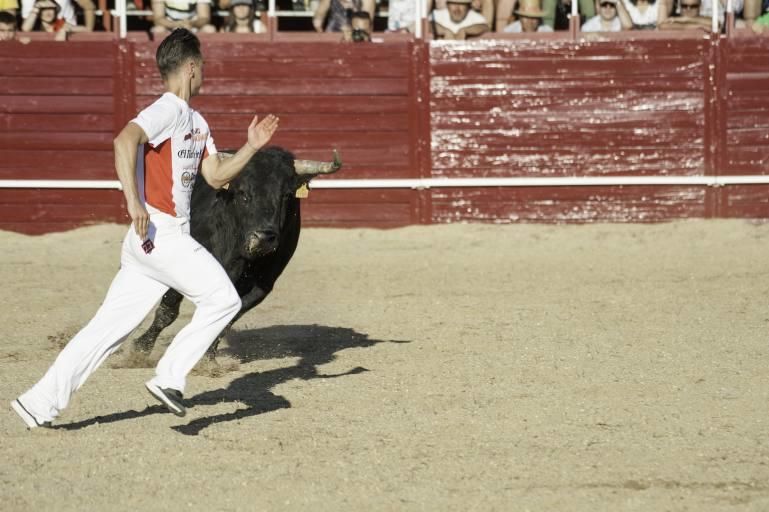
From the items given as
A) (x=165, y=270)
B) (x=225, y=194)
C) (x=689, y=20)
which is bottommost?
(x=165, y=270)

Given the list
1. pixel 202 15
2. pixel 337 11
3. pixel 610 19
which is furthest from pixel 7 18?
pixel 610 19

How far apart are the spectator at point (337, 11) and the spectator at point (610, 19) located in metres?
2.07

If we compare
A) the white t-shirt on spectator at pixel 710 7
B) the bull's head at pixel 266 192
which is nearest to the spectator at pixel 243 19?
the white t-shirt on spectator at pixel 710 7

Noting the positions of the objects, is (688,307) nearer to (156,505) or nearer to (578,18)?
(578,18)

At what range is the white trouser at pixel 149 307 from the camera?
5.24 meters

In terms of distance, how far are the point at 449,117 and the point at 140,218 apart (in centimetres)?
799

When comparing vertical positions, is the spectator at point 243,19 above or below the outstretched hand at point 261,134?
above

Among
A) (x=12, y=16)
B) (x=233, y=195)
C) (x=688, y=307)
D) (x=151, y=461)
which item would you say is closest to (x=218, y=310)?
(x=151, y=461)

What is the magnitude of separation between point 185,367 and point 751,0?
361 inches

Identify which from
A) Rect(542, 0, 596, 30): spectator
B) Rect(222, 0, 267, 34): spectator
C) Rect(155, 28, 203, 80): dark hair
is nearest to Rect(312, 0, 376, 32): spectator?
Rect(222, 0, 267, 34): spectator

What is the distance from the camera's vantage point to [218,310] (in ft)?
17.5

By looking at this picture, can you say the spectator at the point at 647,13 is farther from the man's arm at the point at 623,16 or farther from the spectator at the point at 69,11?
the spectator at the point at 69,11

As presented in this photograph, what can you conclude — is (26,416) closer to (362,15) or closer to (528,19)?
(362,15)

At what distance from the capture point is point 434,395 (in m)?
6.36
